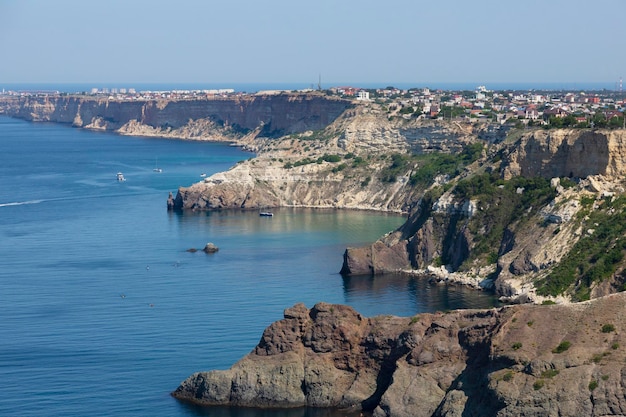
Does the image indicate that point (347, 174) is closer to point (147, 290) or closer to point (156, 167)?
point (156, 167)

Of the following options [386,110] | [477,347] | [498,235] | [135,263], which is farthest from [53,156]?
[477,347]

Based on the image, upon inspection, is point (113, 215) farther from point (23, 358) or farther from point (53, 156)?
point (53, 156)

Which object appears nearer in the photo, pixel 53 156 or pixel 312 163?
pixel 312 163

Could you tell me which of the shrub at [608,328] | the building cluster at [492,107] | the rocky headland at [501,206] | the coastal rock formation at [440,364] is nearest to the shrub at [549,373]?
the coastal rock formation at [440,364]

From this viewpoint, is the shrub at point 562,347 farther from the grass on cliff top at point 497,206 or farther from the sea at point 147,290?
the grass on cliff top at point 497,206

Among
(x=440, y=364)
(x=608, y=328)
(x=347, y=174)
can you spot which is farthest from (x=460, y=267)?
(x=347, y=174)
